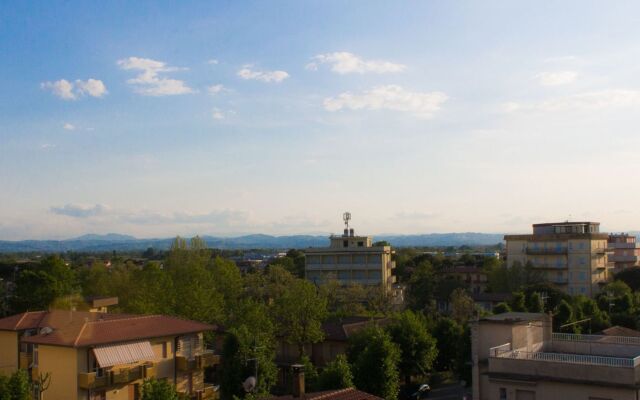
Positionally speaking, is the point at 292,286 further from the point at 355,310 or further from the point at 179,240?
the point at 179,240

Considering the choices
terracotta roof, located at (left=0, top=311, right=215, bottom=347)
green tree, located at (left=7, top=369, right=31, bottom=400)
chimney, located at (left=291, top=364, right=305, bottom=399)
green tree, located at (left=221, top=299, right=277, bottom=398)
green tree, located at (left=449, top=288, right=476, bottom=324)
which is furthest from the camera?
green tree, located at (left=449, top=288, right=476, bottom=324)

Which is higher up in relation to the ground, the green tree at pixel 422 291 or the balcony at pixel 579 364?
the balcony at pixel 579 364

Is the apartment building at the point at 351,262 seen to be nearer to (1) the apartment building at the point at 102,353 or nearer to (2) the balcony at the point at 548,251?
(2) the balcony at the point at 548,251

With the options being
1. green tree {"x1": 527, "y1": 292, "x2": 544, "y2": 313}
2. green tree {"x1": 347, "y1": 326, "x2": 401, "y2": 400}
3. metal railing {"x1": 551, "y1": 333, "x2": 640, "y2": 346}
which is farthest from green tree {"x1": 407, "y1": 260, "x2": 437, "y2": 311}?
metal railing {"x1": 551, "y1": 333, "x2": 640, "y2": 346}

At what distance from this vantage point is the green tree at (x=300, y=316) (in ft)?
142

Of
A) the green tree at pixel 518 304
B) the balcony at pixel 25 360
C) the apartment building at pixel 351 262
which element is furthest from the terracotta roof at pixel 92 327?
the apartment building at pixel 351 262

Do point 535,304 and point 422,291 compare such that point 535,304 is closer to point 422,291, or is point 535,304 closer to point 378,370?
point 378,370

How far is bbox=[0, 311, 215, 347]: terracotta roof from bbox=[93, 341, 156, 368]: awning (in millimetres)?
337

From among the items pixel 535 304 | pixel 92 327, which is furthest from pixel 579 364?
pixel 535 304

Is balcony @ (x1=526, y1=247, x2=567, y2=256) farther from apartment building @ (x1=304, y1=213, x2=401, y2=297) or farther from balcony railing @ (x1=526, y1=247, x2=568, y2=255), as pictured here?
apartment building @ (x1=304, y1=213, x2=401, y2=297)

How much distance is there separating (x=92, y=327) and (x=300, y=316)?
17.1m

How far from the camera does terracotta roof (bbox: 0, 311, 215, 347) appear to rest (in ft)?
94.0

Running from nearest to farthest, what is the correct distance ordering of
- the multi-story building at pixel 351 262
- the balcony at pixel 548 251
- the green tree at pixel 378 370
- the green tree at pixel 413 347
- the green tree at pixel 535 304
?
the green tree at pixel 378 370 → the green tree at pixel 413 347 → the green tree at pixel 535 304 → the balcony at pixel 548 251 → the multi-story building at pixel 351 262

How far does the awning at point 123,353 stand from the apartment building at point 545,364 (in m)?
15.2
